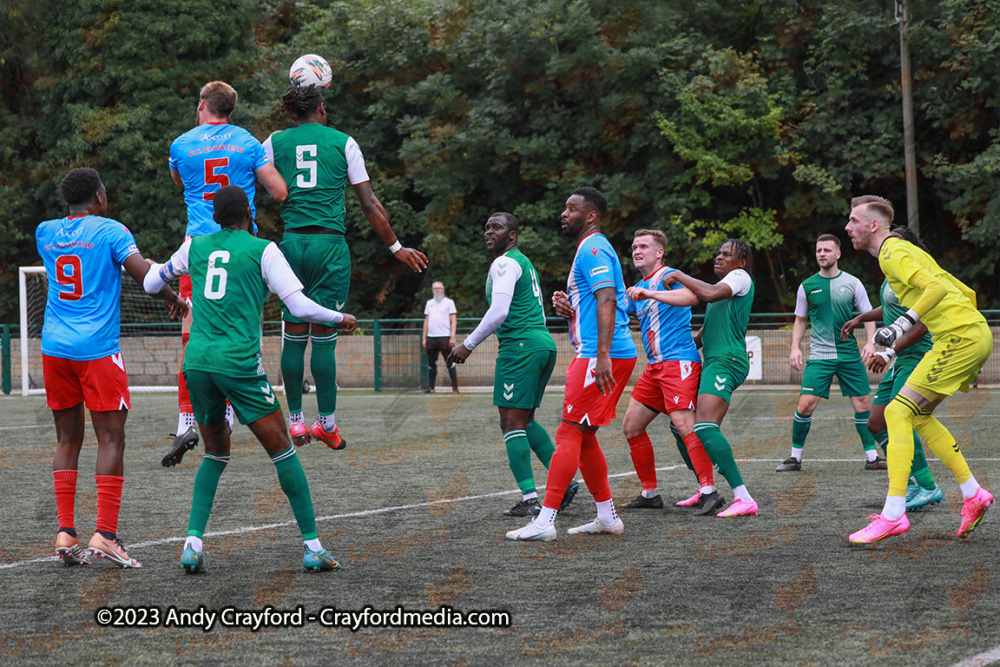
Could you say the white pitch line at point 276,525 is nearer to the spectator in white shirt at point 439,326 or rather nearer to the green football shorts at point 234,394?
the green football shorts at point 234,394

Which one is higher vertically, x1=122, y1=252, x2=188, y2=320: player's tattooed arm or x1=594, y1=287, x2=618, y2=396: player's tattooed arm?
x1=122, y1=252, x2=188, y2=320: player's tattooed arm

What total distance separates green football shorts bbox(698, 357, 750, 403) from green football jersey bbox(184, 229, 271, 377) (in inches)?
143

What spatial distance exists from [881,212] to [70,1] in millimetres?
33472

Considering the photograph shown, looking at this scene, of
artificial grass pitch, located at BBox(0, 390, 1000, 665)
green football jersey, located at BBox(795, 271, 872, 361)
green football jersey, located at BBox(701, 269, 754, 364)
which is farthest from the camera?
green football jersey, located at BBox(795, 271, 872, 361)

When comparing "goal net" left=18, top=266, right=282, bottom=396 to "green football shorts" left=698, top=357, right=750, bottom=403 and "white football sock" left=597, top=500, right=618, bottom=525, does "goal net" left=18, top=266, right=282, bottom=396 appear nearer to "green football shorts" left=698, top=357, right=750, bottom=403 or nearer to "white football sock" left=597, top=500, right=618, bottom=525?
"green football shorts" left=698, top=357, right=750, bottom=403

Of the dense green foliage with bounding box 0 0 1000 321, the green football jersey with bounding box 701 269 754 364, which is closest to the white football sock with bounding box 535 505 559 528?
→ the green football jersey with bounding box 701 269 754 364

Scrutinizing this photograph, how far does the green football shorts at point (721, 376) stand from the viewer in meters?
7.81

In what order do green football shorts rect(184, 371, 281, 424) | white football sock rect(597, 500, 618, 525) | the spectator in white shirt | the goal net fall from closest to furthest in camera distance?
→ green football shorts rect(184, 371, 281, 424)
white football sock rect(597, 500, 618, 525)
the spectator in white shirt
the goal net

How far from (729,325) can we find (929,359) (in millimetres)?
1738

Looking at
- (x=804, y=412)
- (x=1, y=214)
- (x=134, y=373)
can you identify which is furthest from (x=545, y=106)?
(x=804, y=412)

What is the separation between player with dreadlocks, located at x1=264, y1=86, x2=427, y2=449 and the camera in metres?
7.02

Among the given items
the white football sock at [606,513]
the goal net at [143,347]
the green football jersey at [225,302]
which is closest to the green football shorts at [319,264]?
the green football jersey at [225,302]

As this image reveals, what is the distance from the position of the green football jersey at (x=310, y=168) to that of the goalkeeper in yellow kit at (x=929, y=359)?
10.9 feet

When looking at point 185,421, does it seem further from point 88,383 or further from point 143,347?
point 143,347
